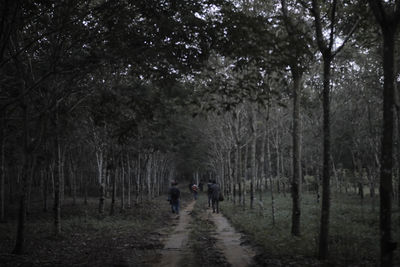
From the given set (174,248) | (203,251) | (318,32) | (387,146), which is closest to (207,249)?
(203,251)

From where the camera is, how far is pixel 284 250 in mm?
9898

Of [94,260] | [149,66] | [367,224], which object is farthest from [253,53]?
[367,224]

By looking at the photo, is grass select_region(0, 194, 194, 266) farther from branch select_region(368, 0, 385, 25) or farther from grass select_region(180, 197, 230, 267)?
branch select_region(368, 0, 385, 25)

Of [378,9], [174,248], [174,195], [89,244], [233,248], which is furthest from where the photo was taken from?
[174,195]

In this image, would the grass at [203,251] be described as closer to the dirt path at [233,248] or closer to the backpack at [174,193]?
the dirt path at [233,248]

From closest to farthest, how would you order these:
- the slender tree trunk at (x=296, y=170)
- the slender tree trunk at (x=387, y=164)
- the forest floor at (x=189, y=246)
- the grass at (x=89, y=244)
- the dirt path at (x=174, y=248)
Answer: the slender tree trunk at (x=387, y=164)
the forest floor at (x=189, y=246)
the dirt path at (x=174, y=248)
the grass at (x=89, y=244)
the slender tree trunk at (x=296, y=170)

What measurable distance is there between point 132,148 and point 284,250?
729 inches

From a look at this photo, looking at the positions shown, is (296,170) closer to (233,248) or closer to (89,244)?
(233,248)

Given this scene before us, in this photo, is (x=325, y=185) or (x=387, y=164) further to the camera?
(x=325, y=185)

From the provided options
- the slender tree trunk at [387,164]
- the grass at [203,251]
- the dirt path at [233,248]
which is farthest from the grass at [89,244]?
the slender tree trunk at [387,164]

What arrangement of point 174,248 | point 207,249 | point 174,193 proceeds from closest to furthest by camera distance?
point 207,249, point 174,248, point 174,193

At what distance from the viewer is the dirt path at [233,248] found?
9.17m

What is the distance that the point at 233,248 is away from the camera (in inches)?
439

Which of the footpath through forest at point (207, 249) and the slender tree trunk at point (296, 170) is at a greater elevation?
the slender tree trunk at point (296, 170)
